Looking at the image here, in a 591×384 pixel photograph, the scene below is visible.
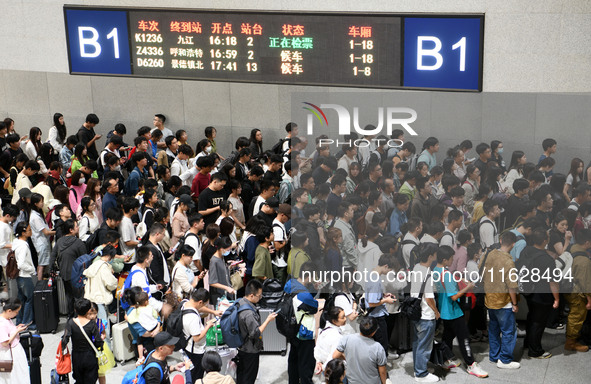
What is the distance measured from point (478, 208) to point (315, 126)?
4.35 meters

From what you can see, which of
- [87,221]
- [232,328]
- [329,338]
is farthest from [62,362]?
[329,338]

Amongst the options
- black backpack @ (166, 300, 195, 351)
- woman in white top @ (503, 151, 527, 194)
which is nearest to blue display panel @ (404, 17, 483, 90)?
woman in white top @ (503, 151, 527, 194)

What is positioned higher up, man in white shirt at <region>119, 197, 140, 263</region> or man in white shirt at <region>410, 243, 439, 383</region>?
man in white shirt at <region>119, 197, 140, 263</region>

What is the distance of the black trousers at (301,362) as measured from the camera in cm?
830

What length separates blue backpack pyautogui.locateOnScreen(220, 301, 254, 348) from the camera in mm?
7973

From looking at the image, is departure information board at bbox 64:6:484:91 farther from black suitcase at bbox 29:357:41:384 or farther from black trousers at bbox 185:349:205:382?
black suitcase at bbox 29:357:41:384

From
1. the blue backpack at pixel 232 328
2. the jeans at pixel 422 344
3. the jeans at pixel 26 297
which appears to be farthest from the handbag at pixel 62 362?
the jeans at pixel 422 344

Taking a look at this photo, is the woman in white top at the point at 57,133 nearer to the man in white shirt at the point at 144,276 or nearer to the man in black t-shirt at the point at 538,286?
the man in white shirt at the point at 144,276

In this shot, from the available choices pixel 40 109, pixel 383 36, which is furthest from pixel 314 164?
pixel 40 109

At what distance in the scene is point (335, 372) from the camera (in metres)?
7.04

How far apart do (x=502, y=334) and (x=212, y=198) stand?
14.9 ft

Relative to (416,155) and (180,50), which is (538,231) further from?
(180,50)

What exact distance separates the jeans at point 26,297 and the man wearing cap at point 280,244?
3353mm

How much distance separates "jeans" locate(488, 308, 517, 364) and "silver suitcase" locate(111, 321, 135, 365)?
446 centimetres
